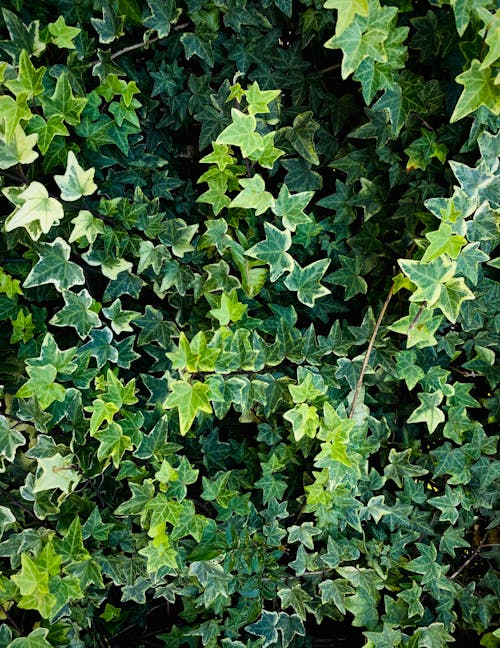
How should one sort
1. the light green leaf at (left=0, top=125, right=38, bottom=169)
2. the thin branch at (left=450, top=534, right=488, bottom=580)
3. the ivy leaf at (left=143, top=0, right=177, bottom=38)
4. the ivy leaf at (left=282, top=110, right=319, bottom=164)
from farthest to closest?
1. the thin branch at (left=450, top=534, right=488, bottom=580)
2. the ivy leaf at (left=282, top=110, right=319, bottom=164)
3. the ivy leaf at (left=143, top=0, right=177, bottom=38)
4. the light green leaf at (left=0, top=125, right=38, bottom=169)

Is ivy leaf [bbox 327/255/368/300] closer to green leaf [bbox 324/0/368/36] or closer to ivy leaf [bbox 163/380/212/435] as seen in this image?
ivy leaf [bbox 163/380/212/435]

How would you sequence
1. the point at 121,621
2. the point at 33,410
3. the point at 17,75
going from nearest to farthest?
the point at 17,75 → the point at 33,410 → the point at 121,621

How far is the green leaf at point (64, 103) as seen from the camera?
1352 millimetres

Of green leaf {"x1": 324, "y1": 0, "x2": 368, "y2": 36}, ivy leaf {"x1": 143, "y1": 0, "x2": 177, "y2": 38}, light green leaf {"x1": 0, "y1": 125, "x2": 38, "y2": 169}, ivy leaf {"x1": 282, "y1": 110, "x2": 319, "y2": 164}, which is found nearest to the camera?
green leaf {"x1": 324, "y1": 0, "x2": 368, "y2": 36}

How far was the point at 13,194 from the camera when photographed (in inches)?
52.6

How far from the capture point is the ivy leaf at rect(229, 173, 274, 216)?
142 centimetres

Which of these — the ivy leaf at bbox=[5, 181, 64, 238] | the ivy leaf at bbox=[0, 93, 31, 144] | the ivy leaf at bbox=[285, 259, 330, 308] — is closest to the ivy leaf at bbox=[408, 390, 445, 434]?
the ivy leaf at bbox=[285, 259, 330, 308]

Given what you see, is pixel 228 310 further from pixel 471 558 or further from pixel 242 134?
pixel 471 558

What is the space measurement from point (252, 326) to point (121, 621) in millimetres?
856

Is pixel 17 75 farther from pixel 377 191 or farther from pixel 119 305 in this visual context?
pixel 377 191

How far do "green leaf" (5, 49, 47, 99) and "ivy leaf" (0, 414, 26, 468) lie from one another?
669 millimetres

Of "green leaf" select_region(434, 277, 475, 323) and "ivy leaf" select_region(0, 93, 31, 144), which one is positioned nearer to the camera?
"ivy leaf" select_region(0, 93, 31, 144)

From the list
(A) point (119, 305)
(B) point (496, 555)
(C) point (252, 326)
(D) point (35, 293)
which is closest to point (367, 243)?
(C) point (252, 326)

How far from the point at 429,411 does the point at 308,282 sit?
17.0 inches
